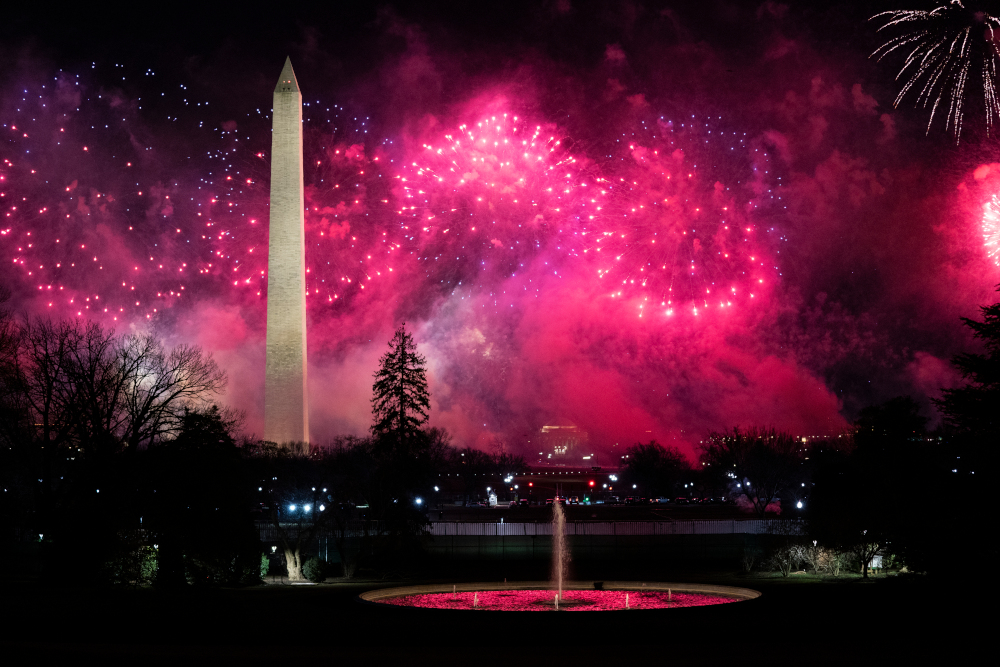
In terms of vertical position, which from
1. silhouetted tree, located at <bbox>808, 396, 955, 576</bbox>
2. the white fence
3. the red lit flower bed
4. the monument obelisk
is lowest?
the red lit flower bed

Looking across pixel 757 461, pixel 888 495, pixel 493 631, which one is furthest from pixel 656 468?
pixel 493 631

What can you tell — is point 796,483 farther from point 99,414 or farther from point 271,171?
point 99,414

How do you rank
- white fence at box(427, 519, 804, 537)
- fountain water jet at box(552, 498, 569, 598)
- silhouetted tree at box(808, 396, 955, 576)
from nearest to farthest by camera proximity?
silhouetted tree at box(808, 396, 955, 576) < fountain water jet at box(552, 498, 569, 598) < white fence at box(427, 519, 804, 537)

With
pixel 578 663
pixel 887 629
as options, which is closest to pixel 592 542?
pixel 887 629

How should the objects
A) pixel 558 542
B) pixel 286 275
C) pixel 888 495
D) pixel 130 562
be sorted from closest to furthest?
pixel 130 562 → pixel 888 495 → pixel 558 542 → pixel 286 275

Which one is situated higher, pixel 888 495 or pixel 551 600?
pixel 888 495

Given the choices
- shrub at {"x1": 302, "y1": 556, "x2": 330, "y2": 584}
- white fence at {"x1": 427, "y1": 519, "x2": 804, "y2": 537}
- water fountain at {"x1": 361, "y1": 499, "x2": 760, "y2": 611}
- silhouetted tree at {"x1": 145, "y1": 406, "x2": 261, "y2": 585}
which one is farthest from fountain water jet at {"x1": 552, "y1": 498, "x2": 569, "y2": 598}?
silhouetted tree at {"x1": 145, "y1": 406, "x2": 261, "y2": 585}

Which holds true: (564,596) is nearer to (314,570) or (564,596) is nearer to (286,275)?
(314,570)

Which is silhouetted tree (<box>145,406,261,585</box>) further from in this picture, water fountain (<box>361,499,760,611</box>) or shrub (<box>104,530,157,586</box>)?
water fountain (<box>361,499,760,611</box>)
